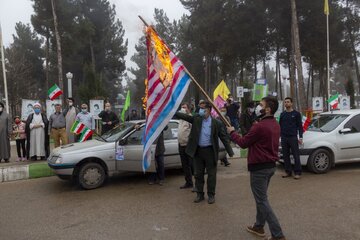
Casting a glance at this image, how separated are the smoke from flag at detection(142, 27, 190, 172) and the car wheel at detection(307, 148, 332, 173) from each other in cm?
442

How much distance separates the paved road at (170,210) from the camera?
16.6 feet

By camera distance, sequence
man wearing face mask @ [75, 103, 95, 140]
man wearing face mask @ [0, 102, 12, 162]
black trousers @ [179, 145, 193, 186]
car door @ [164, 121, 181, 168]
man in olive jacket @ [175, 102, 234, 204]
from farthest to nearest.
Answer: man wearing face mask @ [0, 102, 12, 162], man wearing face mask @ [75, 103, 95, 140], car door @ [164, 121, 181, 168], black trousers @ [179, 145, 193, 186], man in olive jacket @ [175, 102, 234, 204]

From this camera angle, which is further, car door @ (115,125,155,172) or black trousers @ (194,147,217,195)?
car door @ (115,125,155,172)

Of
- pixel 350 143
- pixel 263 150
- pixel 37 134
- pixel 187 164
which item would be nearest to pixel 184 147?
pixel 187 164

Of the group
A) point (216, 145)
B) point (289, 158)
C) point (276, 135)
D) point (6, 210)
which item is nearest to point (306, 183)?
point (289, 158)

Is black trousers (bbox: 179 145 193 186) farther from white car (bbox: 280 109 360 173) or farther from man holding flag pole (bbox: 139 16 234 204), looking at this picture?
white car (bbox: 280 109 360 173)

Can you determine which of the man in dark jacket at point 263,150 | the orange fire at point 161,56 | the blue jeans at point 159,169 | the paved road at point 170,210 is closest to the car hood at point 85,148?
the paved road at point 170,210

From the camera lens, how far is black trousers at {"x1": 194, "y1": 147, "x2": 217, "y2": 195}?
20.9 ft

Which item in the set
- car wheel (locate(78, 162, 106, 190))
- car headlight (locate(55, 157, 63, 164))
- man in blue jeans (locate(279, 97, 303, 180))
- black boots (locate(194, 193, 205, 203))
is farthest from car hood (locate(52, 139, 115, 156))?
man in blue jeans (locate(279, 97, 303, 180))

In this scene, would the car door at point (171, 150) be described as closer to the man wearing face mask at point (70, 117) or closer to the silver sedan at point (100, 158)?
the silver sedan at point (100, 158)

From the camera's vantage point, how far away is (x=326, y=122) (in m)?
9.49

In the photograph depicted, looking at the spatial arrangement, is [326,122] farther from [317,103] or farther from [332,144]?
[317,103]

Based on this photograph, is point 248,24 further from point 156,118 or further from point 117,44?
point 156,118

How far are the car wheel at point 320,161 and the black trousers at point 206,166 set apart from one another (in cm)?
335
